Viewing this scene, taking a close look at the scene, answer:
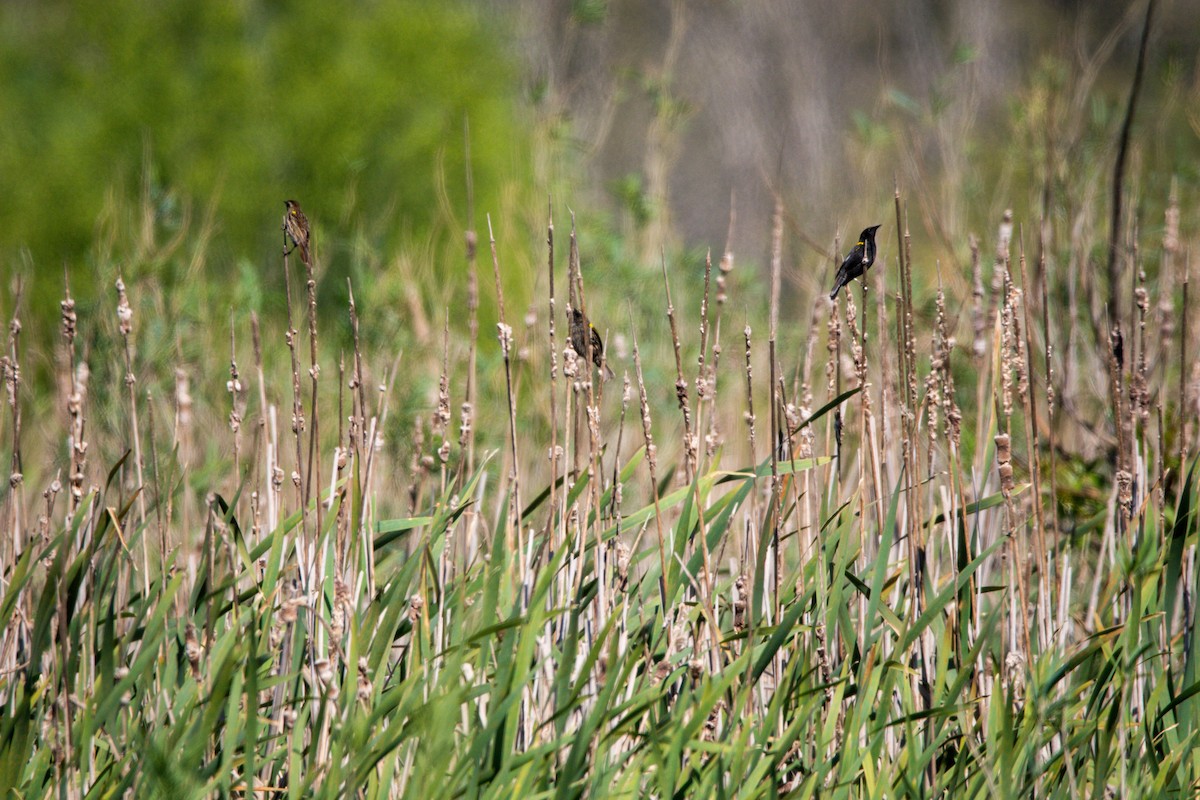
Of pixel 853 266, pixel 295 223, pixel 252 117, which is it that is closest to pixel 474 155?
pixel 252 117

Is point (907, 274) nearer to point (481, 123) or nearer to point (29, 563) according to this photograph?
point (29, 563)

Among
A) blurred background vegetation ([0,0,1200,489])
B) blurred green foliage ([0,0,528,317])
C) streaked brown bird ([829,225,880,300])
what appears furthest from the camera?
blurred green foliage ([0,0,528,317])

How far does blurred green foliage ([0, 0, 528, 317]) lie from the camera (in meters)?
8.46

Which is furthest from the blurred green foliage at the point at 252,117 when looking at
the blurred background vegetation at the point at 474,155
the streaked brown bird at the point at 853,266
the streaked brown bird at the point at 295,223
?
the streaked brown bird at the point at 853,266

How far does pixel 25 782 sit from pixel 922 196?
2092 mm

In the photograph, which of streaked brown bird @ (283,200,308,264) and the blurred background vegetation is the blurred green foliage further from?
streaked brown bird @ (283,200,308,264)

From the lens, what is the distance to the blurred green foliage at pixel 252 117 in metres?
8.46

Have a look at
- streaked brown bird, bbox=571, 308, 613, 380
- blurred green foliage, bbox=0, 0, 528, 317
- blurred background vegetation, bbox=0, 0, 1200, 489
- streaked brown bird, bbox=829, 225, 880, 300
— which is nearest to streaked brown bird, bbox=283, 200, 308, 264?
blurred background vegetation, bbox=0, 0, 1200, 489

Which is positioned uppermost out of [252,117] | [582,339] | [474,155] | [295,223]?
[252,117]

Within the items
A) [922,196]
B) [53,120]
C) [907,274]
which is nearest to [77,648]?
[907,274]

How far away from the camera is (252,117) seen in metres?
8.55

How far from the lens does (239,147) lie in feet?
27.7

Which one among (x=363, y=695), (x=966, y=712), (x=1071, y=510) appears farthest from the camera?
(x=1071, y=510)

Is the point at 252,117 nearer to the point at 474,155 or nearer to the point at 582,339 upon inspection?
the point at 474,155
